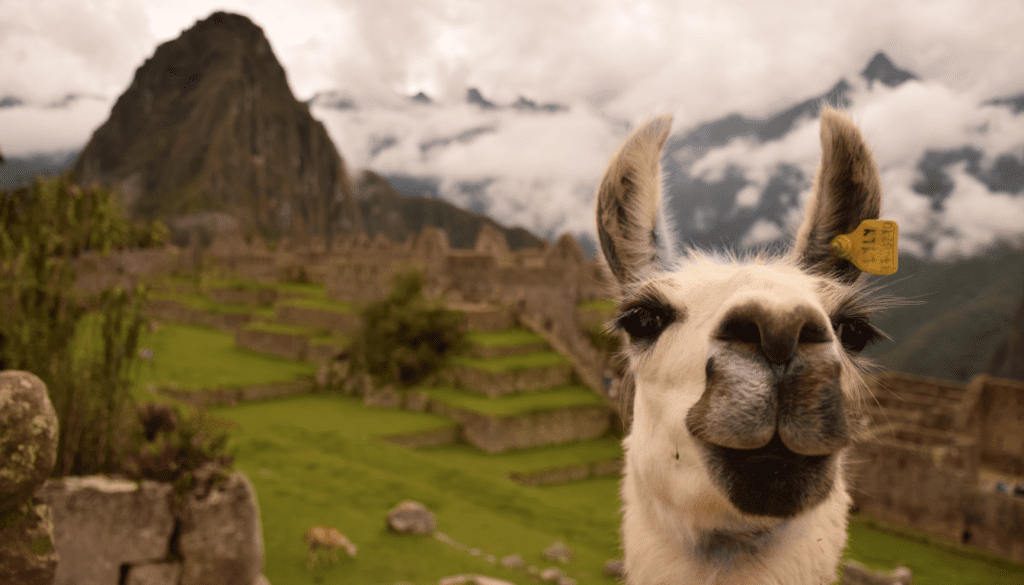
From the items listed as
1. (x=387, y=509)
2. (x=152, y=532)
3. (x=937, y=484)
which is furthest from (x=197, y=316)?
(x=937, y=484)

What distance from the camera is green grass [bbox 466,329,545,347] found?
957 inches

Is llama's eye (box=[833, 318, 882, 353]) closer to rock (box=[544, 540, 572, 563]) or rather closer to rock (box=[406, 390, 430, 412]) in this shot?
rock (box=[544, 540, 572, 563])

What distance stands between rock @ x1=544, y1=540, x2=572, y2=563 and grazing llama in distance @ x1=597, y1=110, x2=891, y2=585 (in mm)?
8661

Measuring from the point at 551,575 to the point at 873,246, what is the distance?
8517 millimetres

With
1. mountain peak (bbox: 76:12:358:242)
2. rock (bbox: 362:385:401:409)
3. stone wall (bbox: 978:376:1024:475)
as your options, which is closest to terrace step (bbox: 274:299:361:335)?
rock (bbox: 362:385:401:409)

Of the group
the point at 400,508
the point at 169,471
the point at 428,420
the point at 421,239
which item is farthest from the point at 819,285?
the point at 421,239

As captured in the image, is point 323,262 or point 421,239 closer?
point 421,239

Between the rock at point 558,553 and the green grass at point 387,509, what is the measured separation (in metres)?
0.14

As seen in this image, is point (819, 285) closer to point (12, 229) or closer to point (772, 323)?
point (772, 323)

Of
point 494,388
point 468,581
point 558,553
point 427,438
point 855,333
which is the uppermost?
point 855,333

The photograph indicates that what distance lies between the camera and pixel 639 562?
1.51 meters

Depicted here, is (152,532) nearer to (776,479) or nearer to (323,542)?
(323,542)

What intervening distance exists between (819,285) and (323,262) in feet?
187

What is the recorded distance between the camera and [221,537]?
20.3ft
